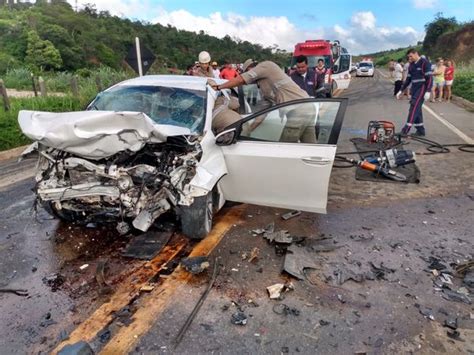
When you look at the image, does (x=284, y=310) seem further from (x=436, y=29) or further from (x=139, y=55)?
(x=436, y=29)

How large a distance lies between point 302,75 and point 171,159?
214 inches

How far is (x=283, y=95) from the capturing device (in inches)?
202

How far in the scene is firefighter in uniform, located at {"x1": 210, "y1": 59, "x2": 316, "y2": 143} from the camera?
170 inches

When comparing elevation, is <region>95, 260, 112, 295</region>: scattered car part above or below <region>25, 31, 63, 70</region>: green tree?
below

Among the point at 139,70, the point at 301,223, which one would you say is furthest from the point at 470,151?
the point at 139,70

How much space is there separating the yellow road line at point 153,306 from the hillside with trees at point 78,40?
2414 centimetres

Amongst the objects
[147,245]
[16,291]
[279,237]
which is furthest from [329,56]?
[16,291]

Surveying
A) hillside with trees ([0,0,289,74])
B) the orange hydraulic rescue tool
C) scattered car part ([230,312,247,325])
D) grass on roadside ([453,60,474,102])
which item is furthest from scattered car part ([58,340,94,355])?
hillside with trees ([0,0,289,74])

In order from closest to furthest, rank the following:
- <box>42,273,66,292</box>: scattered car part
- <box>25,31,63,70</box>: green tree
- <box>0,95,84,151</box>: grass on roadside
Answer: <box>42,273,66,292</box>: scattered car part
<box>0,95,84,151</box>: grass on roadside
<box>25,31,63,70</box>: green tree

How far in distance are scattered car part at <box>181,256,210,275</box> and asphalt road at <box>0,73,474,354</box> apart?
64mm

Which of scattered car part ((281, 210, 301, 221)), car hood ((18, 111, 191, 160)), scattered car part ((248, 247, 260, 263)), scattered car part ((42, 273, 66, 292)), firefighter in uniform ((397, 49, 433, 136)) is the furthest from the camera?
firefighter in uniform ((397, 49, 433, 136))

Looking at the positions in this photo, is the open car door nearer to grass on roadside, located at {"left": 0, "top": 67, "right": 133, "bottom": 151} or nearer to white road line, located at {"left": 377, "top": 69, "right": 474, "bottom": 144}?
grass on roadside, located at {"left": 0, "top": 67, "right": 133, "bottom": 151}

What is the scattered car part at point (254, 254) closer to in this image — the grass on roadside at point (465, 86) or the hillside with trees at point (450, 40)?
the grass on roadside at point (465, 86)

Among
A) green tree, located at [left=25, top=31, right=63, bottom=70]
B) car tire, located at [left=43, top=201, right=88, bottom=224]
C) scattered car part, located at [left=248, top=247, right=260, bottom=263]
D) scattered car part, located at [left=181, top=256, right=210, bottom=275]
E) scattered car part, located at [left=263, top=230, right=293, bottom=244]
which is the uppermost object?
green tree, located at [left=25, top=31, right=63, bottom=70]
